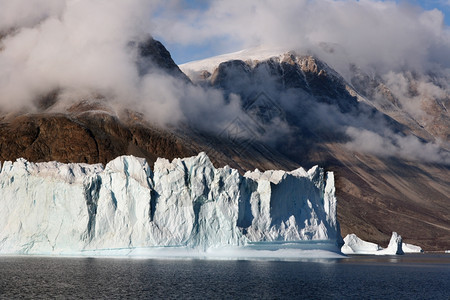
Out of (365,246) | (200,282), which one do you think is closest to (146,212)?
(200,282)

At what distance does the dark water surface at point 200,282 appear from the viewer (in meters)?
42.5

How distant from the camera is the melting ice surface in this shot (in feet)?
204

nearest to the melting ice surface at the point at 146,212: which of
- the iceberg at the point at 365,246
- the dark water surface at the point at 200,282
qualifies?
the dark water surface at the point at 200,282

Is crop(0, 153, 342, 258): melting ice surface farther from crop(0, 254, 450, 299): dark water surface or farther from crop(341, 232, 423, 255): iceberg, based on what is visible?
crop(341, 232, 423, 255): iceberg

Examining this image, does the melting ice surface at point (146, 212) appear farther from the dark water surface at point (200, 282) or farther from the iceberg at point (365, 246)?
the iceberg at point (365, 246)

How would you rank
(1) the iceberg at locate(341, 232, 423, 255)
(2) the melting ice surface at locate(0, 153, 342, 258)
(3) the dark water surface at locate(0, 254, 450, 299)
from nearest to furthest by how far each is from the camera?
(3) the dark water surface at locate(0, 254, 450, 299), (2) the melting ice surface at locate(0, 153, 342, 258), (1) the iceberg at locate(341, 232, 423, 255)

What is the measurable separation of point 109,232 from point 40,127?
121m

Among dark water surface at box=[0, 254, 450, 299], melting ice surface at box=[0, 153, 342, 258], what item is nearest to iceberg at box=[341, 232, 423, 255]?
melting ice surface at box=[0, 153, 342, 258]

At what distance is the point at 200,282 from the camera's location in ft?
159

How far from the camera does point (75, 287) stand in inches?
1719

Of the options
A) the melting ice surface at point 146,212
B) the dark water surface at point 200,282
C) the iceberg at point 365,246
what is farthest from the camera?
the iceberg at point 365,246

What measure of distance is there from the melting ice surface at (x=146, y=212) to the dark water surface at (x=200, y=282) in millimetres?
1953

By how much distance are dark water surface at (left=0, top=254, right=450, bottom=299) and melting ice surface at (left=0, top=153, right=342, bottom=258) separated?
76.9 inches

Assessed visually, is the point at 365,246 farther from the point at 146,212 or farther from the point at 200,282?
the point at 200,282
